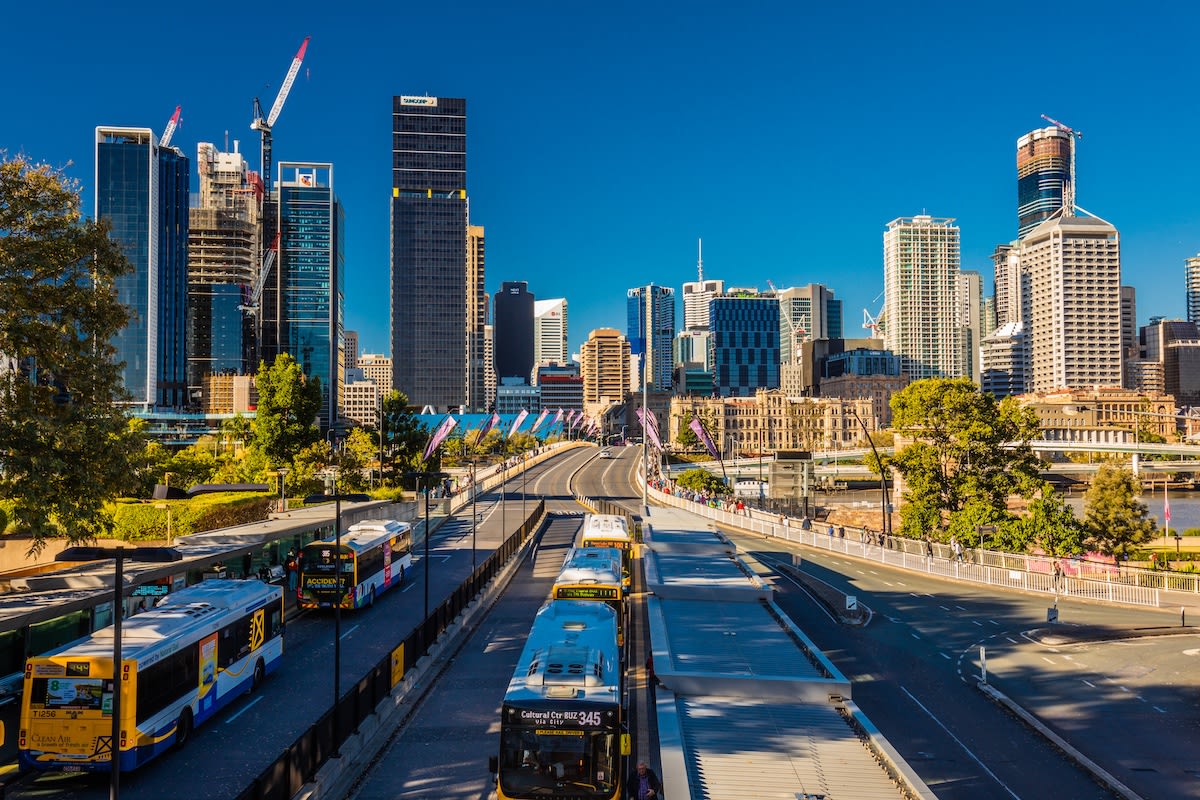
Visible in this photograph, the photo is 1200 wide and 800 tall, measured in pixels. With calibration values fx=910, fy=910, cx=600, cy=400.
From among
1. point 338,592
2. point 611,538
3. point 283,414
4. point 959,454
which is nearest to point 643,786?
point 338,592

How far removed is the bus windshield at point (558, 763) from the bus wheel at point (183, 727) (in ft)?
29.5

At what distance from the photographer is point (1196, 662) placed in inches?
1198

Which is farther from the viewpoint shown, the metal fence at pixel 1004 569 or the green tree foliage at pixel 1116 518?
the green tree foliage at pixel 1116 518

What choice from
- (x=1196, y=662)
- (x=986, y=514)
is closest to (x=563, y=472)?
(x=986, y=514)

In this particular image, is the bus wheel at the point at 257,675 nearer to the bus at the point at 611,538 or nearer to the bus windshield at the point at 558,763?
the bus windshield at the point at 558,763

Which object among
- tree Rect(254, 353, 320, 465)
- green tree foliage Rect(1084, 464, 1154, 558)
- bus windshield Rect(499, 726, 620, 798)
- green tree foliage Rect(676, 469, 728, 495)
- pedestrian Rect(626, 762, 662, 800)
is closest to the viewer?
bus windshield Rect(499, 726, 620, 798)

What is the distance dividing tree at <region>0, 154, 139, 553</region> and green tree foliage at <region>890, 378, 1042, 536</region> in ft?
151

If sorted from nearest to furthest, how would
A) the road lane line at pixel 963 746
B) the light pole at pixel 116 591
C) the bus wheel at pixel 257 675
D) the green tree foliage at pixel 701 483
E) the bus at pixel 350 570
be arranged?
the light pole at pixel 116 591 < the road lane line at pixel 963 746 < the bus wheel at pixel 257 675 < the bus at pixel 350 570 < the green tree foliage at pixel 701 483

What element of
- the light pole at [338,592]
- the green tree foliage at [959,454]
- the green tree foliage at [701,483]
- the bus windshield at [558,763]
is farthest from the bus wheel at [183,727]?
the green tree foliage at [701,483]

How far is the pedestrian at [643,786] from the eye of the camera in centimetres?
1521

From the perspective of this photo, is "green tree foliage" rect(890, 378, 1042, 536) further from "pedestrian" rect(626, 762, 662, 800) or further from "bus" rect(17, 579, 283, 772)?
"bus" rect(17, 579, 283, 772)

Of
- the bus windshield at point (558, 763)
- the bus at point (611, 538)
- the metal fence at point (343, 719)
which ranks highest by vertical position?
the bus at point (611, 538)

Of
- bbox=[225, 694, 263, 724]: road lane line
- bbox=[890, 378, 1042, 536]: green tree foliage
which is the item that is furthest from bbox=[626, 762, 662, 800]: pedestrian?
bbox=[890, 378, 1042, 536]: green tree foliage

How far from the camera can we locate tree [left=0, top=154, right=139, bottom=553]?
20828mm
